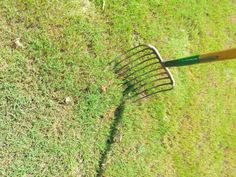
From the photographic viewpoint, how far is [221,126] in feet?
17.3

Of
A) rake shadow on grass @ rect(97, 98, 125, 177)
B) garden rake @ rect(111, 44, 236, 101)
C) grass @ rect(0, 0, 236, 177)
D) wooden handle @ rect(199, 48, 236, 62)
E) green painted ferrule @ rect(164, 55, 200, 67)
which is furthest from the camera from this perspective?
garden rake @ rect(111, 44, 236, 101)

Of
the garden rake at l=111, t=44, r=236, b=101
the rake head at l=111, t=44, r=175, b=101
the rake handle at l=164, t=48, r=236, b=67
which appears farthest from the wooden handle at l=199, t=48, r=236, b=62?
the rake head at l=111, t=44, r=175, b=101

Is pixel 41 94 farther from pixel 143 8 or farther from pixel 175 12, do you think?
pixel 175 12

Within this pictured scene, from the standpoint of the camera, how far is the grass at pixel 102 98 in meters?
3.96

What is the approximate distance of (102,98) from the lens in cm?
440

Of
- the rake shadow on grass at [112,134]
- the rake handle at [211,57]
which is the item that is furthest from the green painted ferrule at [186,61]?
the rake shadow on grass at [112,134]

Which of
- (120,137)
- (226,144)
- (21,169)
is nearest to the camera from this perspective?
(21,169)

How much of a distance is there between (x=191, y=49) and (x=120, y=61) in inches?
48.0

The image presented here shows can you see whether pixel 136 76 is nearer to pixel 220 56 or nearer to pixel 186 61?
pixel 186 61

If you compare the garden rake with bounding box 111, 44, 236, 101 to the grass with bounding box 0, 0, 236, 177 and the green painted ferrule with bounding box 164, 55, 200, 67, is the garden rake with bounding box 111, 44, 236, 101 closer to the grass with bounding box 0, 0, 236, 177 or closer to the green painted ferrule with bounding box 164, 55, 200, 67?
the grass with bounding box 0, 0, 236, 177

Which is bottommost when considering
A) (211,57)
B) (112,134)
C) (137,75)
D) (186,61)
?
(112,134)

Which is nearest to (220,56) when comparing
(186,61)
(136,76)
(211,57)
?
(211,57)

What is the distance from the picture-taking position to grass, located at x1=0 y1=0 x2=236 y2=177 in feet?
13.0

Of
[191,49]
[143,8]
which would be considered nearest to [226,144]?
[191,49]
